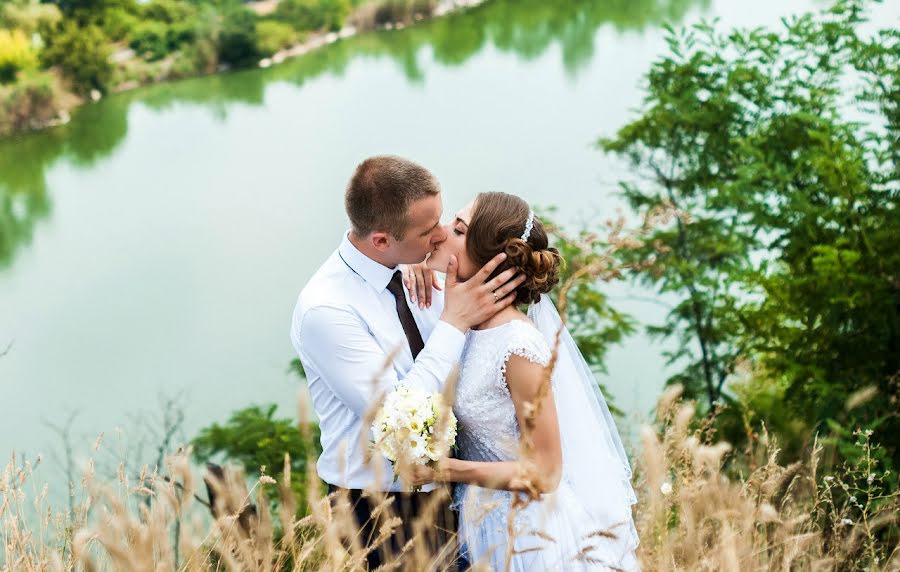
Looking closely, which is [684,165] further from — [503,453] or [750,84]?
[503,453]

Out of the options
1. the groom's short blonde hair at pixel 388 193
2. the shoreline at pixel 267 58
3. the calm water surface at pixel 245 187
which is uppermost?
the groom's short blonde hair at pixel 388 193

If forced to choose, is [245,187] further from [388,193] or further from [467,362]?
[467,362]

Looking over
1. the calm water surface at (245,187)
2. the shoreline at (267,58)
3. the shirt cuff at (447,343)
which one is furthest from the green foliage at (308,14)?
the shirt cuff at (447,343)

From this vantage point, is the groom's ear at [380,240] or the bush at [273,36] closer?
the groom's ear at [380,240]

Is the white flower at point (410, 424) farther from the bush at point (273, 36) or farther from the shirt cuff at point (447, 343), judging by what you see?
the bush at point (273, 36)

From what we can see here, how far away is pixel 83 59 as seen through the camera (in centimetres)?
2323

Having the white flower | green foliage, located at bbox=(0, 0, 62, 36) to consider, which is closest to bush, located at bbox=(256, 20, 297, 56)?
green foliage, located at bbox=(0, 0, 62, 36)

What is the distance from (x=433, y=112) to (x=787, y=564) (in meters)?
16.2

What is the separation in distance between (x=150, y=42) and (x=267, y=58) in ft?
12.5

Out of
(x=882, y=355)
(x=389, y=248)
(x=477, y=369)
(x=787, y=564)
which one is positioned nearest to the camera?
(x=787, y=564)

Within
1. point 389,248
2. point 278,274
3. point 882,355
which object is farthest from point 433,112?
point 389,248

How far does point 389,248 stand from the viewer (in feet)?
8.30

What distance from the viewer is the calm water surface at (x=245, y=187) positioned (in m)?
11.9

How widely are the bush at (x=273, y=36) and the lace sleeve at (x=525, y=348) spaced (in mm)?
24241
